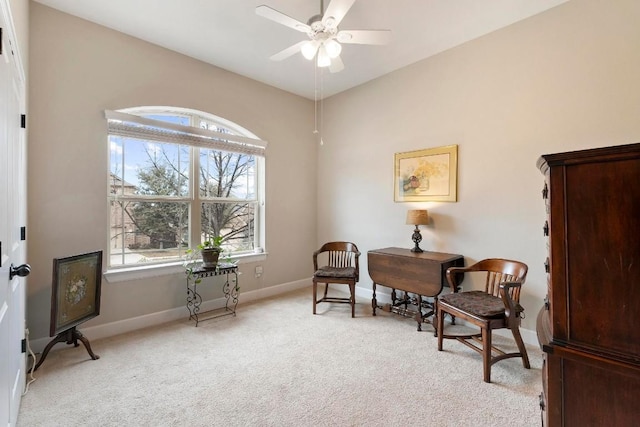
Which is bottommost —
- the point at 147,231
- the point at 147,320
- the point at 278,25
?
the point at 147,320

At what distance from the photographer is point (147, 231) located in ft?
10.4

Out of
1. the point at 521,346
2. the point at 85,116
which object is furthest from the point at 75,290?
the point at 521,346

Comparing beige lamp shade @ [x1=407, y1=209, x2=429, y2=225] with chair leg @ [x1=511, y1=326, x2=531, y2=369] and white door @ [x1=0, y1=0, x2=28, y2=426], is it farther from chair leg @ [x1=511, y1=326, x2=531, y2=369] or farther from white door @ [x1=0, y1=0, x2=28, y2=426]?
white door @ [x1=0, y1=0, x2=28, y2=426]

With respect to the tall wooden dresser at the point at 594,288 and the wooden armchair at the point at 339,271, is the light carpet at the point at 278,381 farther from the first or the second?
the tall wooden dresser at the point at 594,288

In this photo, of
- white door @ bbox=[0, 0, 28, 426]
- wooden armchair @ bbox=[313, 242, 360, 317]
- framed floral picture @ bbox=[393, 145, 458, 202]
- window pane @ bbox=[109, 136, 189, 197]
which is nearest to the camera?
white door @ bbox=[0, 0, 28, 426]

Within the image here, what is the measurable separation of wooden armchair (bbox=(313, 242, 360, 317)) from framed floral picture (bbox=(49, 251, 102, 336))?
2040mm

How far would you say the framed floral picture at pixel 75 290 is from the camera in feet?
7.18

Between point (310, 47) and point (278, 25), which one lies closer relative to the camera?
point (310, 47)

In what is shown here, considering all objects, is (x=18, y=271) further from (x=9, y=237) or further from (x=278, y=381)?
(x=278, y=381)

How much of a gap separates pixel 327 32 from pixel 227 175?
2.21 meters

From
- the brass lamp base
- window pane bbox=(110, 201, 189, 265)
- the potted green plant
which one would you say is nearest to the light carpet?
the potted green plant

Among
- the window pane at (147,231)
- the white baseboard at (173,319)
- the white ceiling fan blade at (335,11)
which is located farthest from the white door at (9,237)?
the white ceiling fan blade at (335,11)

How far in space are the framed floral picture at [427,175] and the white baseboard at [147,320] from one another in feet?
7.24

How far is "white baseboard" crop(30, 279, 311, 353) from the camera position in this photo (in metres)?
2.54
